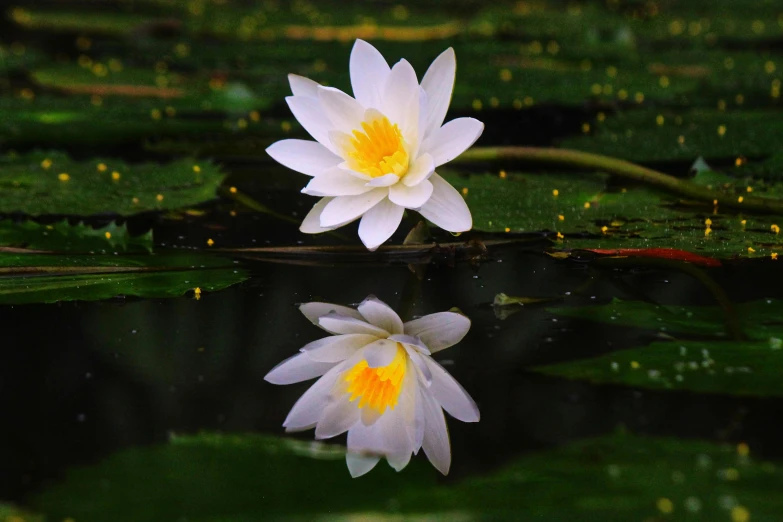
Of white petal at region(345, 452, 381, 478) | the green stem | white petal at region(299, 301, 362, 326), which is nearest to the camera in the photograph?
white petal at region(345, 452, 381, 478)

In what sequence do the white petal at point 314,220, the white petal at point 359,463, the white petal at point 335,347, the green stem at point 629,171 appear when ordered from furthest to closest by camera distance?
the green stem at point 629,171, the white petal at point 314,220, the white petal at point 335,347, the white petal at point 359,463

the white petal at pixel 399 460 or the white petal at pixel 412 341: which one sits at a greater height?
the white petal at pixel 412 341

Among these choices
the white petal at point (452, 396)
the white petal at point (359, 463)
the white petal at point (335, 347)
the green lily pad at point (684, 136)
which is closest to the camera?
the white petal at point (359, 463)

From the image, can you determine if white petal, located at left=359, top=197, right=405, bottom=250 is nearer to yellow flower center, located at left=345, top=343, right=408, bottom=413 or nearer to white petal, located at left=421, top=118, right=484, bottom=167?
white petal, located at left=421, top=118, right=484, bottom=167

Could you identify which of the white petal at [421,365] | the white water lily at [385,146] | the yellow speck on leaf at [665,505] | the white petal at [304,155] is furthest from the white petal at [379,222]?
the yellow speck on leaf at [665,505]

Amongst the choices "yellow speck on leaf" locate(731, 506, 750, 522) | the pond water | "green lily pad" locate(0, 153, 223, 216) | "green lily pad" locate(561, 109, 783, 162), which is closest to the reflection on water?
the pond water

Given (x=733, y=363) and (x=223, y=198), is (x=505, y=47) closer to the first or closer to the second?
(x=223, y=198)

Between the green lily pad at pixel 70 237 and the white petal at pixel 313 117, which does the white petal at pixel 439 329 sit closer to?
the white petal at pixel 313 117
